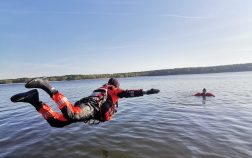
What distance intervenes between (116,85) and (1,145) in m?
7.50

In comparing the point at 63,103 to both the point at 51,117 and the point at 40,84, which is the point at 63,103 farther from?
the point at 40,84

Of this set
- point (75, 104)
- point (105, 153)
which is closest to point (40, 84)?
point (75, 104)

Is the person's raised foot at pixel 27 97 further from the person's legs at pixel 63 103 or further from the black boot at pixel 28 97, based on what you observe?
the person's legs at pixel 63 103

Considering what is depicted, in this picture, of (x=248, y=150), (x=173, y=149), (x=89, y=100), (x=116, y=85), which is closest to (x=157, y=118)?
(x=173, y=149)

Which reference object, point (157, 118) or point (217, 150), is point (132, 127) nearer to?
point (157, 118)

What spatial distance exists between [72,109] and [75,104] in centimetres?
72

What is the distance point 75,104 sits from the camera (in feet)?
27.5

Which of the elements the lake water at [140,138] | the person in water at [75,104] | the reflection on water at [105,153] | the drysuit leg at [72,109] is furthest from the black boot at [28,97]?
the reflection on water at [105,153]

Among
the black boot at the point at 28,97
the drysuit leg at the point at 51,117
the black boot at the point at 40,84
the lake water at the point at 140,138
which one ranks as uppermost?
the black boot at the point at 40,84

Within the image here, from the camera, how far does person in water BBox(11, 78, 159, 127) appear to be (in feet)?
24.1

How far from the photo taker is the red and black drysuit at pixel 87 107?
7512mm

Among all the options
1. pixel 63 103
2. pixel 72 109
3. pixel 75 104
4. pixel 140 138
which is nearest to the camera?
pixel 63 103

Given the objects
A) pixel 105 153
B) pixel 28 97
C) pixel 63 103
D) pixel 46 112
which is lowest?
pixel 105 153

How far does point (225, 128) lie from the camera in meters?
14.4
